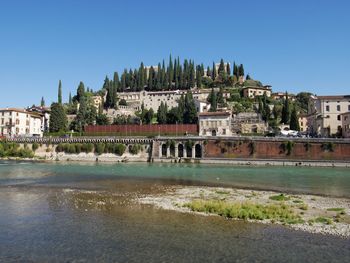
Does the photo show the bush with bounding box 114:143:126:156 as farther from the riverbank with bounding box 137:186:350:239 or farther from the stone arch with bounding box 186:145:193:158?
the riverbank with bounding box 137:186:350:239

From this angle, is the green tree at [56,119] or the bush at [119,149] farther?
the green tree at [56,119]

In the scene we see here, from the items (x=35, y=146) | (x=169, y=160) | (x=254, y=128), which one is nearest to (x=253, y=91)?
(x=254, y=128)

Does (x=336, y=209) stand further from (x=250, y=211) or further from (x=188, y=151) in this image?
(x=188, y=151)

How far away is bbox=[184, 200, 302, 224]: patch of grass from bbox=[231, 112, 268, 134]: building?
6648cm

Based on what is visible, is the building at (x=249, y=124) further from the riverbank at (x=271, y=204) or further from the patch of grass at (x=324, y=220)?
the patch of grass at (x=324, y=220)

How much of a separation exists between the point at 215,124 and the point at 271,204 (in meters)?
57.8

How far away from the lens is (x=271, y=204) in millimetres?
23328

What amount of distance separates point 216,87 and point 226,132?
4962cm

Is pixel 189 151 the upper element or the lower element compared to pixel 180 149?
lower

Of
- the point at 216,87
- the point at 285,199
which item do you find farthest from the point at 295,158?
the point at 216,87

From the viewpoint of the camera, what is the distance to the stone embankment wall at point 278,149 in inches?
2336

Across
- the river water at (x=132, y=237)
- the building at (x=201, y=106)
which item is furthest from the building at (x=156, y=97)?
the river water at (x=132, y=237)

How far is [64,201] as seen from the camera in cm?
2462

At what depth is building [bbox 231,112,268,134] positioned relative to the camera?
289ft
